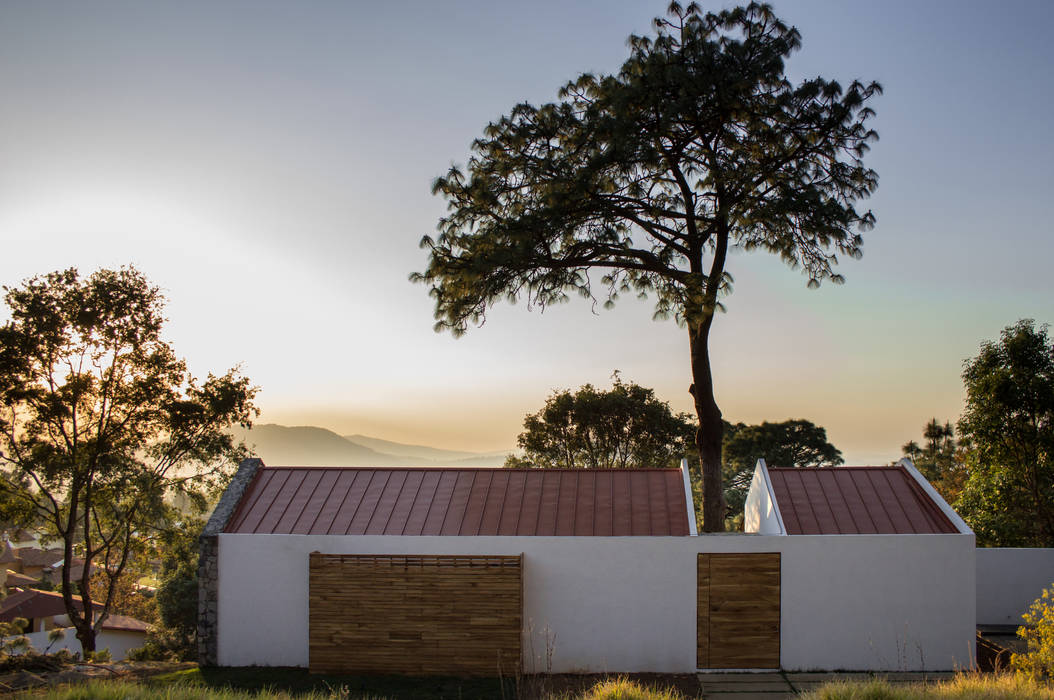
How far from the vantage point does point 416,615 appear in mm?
10594

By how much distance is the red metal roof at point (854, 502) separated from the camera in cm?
1128

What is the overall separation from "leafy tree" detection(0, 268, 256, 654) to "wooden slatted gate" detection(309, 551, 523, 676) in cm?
1063

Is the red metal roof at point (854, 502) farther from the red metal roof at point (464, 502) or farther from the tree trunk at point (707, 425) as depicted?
the tree trunk at point (707, 425)

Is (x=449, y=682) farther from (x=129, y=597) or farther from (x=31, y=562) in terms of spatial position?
(x=31, y=562)

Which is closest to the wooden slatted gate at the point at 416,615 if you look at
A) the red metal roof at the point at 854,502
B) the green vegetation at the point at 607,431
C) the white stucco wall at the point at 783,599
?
the white stucco wall at the point at 783,599

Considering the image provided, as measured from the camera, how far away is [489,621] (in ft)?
34.3

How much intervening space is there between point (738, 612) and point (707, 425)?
5348mm

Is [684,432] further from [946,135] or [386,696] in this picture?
[386,696]

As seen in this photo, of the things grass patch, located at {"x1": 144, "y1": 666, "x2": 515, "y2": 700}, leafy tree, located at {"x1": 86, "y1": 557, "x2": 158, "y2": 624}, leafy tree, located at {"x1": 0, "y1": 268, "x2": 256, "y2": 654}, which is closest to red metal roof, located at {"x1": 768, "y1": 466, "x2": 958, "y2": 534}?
grass patch, located at {"x1": 144, "y1": 666, "x2": 515, "y2": 700}

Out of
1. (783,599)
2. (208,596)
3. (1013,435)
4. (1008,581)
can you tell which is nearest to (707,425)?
(783,599)

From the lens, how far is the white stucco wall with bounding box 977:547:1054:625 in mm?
13250

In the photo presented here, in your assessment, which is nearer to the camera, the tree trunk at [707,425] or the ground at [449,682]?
the ground at [449,682]

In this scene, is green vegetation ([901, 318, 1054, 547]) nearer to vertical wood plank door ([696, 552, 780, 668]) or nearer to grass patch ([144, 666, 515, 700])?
vertical wood plank door ([696, 552, 780, 668])

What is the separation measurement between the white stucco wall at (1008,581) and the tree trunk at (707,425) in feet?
16.7
